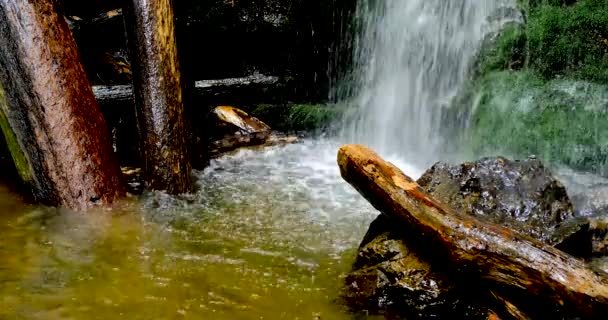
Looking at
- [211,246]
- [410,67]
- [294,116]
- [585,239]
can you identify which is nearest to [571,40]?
[410,67]

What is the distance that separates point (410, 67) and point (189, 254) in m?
5.36

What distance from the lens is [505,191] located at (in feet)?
13.2

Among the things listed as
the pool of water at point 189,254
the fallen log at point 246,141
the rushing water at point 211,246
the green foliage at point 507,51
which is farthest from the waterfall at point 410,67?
the pool of water at point 189,254

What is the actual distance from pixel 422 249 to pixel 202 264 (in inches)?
58.6

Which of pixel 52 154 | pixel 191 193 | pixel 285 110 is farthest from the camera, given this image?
pixel 285 110

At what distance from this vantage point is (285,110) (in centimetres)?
812

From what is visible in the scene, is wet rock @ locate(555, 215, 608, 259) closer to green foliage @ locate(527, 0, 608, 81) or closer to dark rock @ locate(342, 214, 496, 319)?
dark rock @ locate(342, 214, 496, 319)

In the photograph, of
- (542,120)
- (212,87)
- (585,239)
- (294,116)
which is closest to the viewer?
(585,239)

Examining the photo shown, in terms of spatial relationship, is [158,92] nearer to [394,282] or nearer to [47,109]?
[47,109]

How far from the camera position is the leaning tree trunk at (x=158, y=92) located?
452cm

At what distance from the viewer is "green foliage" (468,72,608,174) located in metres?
5.85

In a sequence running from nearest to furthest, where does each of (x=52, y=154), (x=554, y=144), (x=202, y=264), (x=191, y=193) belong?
(x=202, y=264)
(x=52, y=154)
(x=191, y=193)
(x=554, y=144)

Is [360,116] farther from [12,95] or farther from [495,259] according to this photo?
[495,259]

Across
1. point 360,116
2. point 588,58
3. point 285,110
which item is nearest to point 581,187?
point 588,58
